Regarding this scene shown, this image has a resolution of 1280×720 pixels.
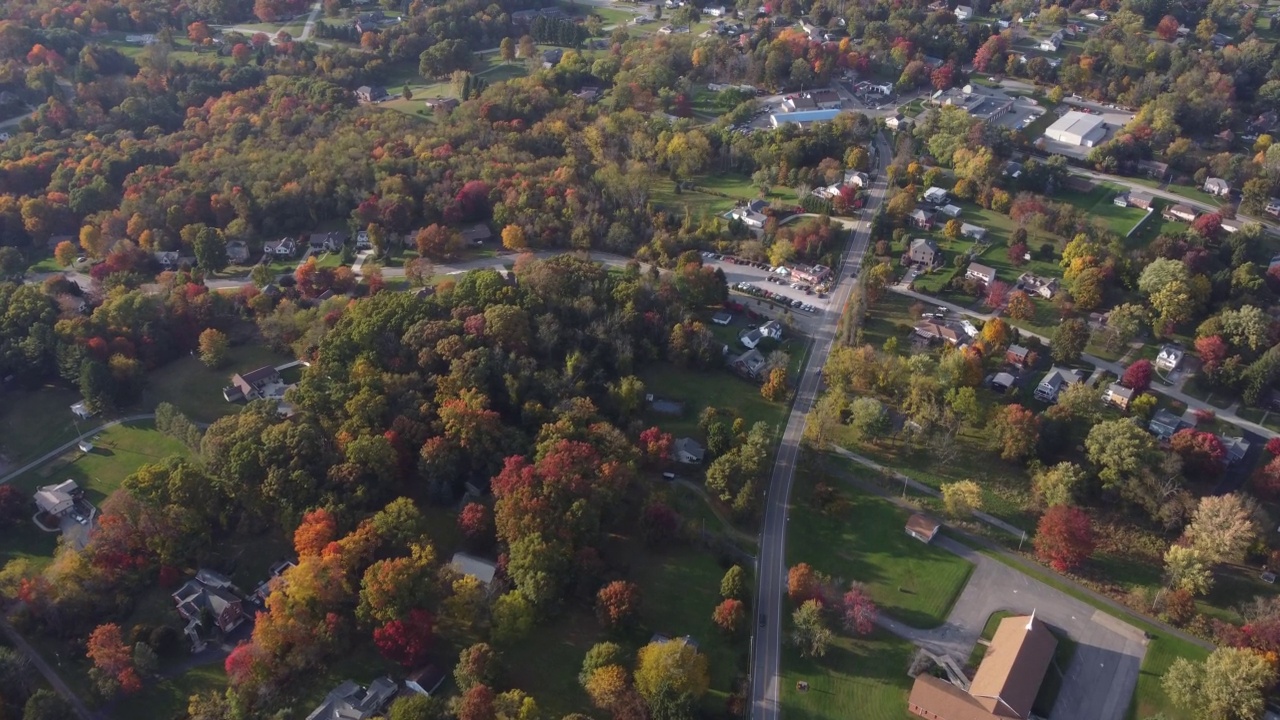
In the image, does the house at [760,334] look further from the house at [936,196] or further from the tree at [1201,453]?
the house at [936,196]

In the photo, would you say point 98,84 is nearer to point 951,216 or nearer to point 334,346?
point 334,346

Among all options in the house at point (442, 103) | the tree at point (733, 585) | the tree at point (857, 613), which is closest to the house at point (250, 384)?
the tree at point (733, 585)

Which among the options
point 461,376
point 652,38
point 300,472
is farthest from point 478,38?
point 300,472

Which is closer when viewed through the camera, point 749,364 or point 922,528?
point 922,528

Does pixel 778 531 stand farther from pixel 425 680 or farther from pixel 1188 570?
pixel 1188 570

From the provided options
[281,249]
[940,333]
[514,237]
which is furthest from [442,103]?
[940,333]

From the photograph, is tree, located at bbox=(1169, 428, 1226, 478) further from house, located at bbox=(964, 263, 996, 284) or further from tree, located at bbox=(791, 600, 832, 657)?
tree, located at bbox=(791, 600, 832, 657)
